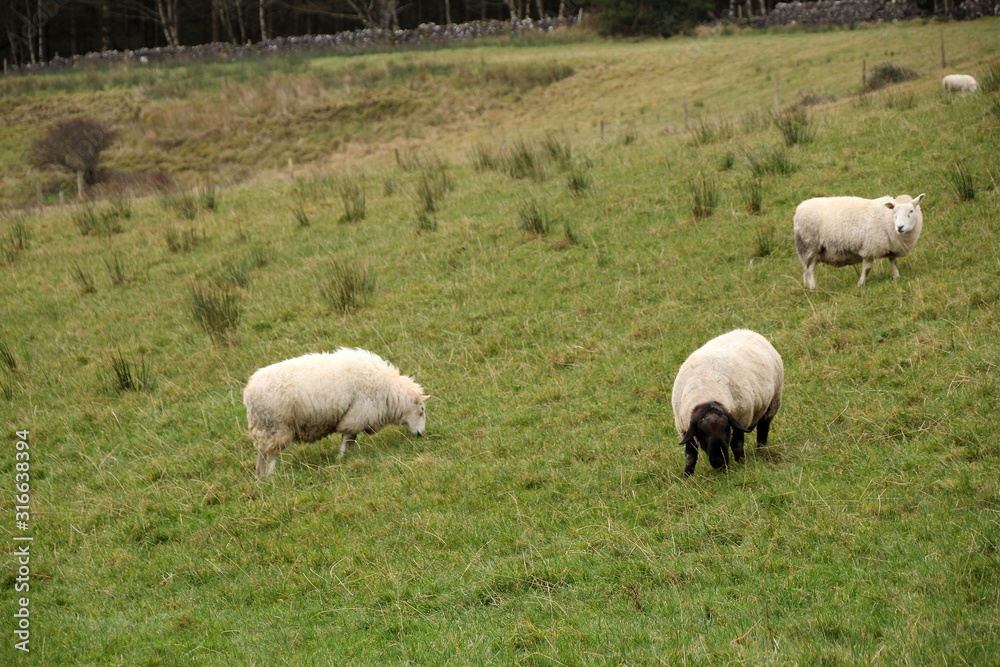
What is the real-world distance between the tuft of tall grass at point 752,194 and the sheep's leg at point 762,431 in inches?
240

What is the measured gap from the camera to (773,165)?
12.9 metres

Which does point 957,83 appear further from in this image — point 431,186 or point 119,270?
point 119,270

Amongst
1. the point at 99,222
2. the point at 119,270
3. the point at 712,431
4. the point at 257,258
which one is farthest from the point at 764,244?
the point at 99,222

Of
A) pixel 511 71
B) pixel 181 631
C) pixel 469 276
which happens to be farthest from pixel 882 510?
pixel 511 71

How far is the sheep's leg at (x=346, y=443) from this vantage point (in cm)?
744

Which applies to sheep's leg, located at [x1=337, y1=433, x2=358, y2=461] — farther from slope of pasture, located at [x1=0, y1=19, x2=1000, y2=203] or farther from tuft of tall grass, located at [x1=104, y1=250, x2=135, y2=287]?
slope of pasture, located at [x1=0, y1=19, x2=1000, y2=203]

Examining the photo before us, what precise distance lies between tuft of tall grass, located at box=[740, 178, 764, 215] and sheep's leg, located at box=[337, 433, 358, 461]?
7.09 meters

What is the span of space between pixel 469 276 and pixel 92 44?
61.1 meters

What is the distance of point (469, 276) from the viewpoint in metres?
11.4

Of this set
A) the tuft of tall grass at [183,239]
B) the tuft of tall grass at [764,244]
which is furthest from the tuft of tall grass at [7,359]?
the tuft of tall grass at [764,244]

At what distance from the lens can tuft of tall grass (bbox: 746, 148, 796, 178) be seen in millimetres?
12820

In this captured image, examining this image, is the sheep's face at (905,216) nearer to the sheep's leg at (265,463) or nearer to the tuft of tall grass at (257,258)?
the sheep's leg at (265,463)

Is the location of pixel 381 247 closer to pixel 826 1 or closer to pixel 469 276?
pixel 469 276

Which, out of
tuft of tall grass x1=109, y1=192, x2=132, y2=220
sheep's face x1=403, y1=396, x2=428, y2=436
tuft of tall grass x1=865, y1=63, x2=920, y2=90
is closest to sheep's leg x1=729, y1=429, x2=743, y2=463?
sheep's face x1=403, y1=396, x2=428, y2=436
